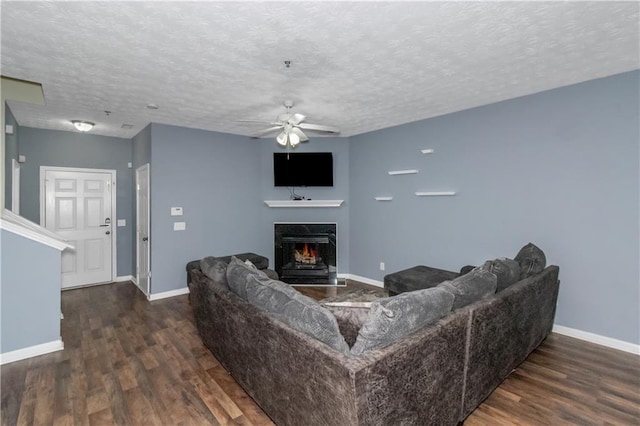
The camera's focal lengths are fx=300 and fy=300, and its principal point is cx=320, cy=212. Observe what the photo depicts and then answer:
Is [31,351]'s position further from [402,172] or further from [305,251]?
[402,172]

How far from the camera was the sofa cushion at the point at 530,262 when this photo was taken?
292cm

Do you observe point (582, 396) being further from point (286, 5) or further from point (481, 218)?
point (286, 5)

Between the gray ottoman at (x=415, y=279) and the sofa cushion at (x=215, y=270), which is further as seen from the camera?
the gray ottoman at (x=415, y=279)

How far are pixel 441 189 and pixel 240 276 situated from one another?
325 centimetres

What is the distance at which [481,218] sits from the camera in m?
3.98

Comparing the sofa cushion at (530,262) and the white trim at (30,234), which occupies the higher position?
the white trim at (30,234)

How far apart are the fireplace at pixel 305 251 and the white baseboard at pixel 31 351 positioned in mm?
3100

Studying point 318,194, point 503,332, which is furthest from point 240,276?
point 318,194

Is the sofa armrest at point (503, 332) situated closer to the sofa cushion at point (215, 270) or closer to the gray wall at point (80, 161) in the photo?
the sofa cushion at point (215, 270)

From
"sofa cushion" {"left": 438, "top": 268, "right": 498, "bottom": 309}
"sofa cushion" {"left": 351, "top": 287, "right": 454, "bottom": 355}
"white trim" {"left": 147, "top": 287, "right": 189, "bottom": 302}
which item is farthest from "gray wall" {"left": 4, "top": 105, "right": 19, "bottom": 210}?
"sofa cushion" {"left": 438, "top": 268, "right": 498, "bottom": 309}

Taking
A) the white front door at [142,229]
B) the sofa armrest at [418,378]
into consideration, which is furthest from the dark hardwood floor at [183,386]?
the white front door at [142,229]

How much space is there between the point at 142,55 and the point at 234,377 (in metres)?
2.78

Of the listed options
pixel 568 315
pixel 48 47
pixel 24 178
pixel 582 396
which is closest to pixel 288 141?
pixel 48 47

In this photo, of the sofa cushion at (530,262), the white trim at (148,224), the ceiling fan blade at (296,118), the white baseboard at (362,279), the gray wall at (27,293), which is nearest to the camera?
the gray wall at (27,293)
